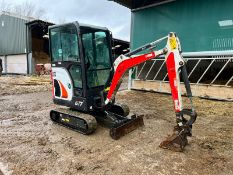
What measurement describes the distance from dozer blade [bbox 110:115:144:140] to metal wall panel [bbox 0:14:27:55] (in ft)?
68.7

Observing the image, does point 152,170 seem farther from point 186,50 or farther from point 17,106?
point 186,50

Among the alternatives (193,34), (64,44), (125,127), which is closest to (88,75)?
(64,44)

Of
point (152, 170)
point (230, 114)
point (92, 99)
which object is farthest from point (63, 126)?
point (230, 114)

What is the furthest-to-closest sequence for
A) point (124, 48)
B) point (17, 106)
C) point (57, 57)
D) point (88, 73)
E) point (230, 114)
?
point (124, 48) → point (17, 106) → point (230, 114) → point (57, 57) → point (88, 73)

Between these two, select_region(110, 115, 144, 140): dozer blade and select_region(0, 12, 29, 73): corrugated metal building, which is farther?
select_region(0, 12, 29, 73): corrugated metal building

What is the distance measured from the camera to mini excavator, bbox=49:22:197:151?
4848mm

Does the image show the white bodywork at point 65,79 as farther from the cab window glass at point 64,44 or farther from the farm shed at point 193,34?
the farm shed at point 193,34

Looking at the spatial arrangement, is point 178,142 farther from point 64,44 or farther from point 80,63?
point 64,44

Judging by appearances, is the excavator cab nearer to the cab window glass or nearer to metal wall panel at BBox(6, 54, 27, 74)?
the cab window glass

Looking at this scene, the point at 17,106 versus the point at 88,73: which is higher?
the point at 88,73

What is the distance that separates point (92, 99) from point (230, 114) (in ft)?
15.1

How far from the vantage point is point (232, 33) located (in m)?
8.98

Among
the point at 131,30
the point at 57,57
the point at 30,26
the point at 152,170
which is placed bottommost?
the point at 152,170

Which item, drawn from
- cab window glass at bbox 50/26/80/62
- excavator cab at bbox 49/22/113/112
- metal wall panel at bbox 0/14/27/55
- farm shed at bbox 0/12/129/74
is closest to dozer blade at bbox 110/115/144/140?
excavator cab at bbox 49/22/113/112
